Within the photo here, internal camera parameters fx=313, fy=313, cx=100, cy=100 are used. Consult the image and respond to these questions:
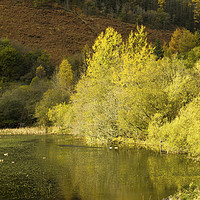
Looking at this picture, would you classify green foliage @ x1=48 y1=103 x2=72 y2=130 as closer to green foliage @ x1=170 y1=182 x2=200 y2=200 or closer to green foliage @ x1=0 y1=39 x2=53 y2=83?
green foliage @ x1=170 y1=182 x2=200 y2=200

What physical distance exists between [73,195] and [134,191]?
2.49 meters

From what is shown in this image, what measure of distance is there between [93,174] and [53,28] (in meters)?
83.8

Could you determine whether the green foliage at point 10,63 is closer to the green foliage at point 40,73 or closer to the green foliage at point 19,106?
the green foliage at point 40,73

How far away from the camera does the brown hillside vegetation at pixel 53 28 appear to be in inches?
3401

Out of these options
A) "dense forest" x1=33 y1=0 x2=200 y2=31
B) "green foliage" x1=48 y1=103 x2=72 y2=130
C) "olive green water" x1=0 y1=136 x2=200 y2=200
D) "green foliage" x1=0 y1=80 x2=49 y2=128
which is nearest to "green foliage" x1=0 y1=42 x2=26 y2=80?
"green foliage" x1=0 y1=80 x2=49 y2=128

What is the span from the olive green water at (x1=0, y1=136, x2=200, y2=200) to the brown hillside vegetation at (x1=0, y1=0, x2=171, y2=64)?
58842 millimetres

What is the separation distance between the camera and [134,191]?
12.7 meters

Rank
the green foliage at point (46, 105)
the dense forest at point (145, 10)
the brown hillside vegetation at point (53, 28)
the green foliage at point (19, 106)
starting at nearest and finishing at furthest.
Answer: the green foliage at point (46, 105)
the green foliage at point (19, 106)
the brown hillside vegetation at point (53, 28)
the dense forest at point (145, 10)

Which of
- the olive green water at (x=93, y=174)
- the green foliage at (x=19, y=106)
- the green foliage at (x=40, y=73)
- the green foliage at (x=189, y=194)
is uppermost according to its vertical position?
the green foliage at (x=189, y=194)

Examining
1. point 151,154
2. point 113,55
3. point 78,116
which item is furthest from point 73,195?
point 113,55

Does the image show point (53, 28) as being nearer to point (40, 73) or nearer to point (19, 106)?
point (40, 73)

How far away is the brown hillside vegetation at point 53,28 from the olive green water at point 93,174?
58.8 metres

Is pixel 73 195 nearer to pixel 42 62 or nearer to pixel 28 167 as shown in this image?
pixel 28 167

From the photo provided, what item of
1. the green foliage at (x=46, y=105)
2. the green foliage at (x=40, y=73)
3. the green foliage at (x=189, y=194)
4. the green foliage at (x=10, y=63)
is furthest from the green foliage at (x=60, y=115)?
the green foliage at (x=10, y=63)
